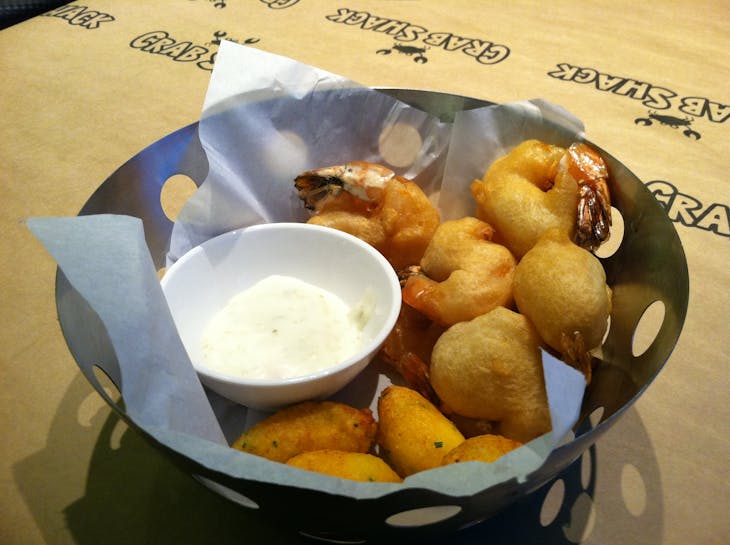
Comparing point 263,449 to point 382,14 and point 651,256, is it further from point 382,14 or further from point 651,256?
point 382,14

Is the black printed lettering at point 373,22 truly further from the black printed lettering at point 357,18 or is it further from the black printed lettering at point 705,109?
the black printed lettering at point 705,109

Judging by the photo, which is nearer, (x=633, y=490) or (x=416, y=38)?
(x=633, y=490)

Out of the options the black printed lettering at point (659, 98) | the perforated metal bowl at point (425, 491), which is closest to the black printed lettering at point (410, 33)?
the black printed lettering at point (659, 98)

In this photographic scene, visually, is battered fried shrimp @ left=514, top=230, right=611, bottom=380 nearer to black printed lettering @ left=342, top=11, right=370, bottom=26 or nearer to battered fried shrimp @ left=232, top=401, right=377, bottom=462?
battered fried shrimp @ left=232, top=401, right=377, bottom=462

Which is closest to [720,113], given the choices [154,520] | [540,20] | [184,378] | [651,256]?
[540,20]

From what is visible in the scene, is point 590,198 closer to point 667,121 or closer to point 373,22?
point 667,121

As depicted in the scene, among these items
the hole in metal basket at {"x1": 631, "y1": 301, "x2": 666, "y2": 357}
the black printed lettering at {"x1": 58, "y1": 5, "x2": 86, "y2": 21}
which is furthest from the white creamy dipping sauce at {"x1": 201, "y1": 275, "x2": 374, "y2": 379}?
the black printed lettering at {"x1": 58, "y1": 5, "x2": 86, "y2": 21}

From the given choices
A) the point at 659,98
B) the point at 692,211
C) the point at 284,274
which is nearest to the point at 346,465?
the point at 284,274
